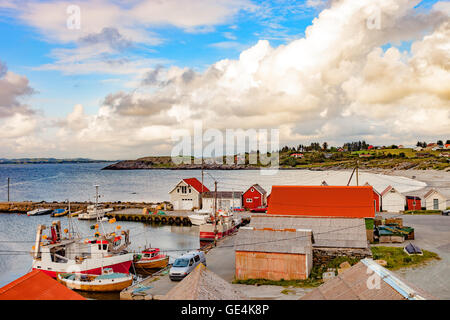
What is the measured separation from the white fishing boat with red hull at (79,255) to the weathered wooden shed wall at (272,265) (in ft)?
33.9

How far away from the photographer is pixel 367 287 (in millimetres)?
8352

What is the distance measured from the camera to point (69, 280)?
24.7 metres

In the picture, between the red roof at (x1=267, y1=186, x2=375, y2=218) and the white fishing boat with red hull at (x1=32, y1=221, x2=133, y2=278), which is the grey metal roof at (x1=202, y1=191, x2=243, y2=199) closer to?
the red roof at (x1=267, y1=186, x2=375, y2=218)

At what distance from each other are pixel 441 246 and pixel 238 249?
1491cm

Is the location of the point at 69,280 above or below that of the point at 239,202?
below

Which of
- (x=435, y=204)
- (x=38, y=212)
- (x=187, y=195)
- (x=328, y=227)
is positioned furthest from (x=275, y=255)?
(x=38, y=212)

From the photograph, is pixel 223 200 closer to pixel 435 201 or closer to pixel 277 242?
pixel 435 201

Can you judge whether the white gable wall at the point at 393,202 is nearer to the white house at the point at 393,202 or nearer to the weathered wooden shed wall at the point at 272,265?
the white house at the point at 393,202

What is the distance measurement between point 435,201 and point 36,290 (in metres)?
43.9

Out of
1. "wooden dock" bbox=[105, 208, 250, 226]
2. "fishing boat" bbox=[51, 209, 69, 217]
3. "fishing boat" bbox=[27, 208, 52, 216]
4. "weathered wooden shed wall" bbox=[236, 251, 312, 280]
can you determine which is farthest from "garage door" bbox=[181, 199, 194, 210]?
"weathered wooden shed wall" bbox=[236, 251, 312, 280]

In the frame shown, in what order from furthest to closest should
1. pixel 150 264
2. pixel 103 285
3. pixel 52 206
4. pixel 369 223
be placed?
pixel 52 206 < pixel 150 264 < pixel 369 223 < pixel 103 285

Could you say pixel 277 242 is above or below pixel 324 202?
below
